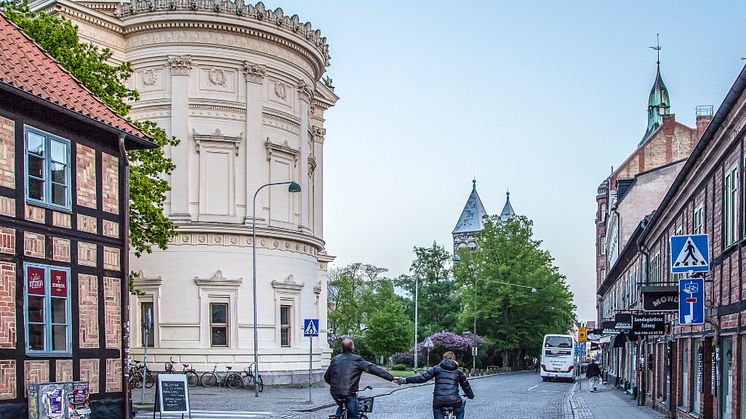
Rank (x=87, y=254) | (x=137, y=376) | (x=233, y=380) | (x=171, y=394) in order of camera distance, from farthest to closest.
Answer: (x=233, y=380) → (x=137, y=376) → (x=171, y=394) → (x=87, y=254)

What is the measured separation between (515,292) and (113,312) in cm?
7140

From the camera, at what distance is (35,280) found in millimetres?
18609

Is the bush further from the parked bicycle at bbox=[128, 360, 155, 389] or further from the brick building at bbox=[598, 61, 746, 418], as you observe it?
the brick building at bbox=[598, 61, 746, 418]

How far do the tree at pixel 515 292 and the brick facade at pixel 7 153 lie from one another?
72.1m

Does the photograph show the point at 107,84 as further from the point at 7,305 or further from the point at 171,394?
the point at 7,305

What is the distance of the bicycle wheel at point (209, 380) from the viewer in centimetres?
4019

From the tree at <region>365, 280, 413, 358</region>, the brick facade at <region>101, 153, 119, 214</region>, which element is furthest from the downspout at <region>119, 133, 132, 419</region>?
the tree at <region>365, 280, 413, 358</region>

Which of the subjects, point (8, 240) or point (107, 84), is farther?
point (107, 84)

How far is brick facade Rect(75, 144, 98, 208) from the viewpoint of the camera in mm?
20250

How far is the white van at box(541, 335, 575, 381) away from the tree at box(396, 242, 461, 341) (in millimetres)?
37789

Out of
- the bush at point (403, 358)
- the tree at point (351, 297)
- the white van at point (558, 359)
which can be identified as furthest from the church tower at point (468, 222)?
the white van at point (558, 359)

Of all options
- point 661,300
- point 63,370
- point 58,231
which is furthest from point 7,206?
point 661,300

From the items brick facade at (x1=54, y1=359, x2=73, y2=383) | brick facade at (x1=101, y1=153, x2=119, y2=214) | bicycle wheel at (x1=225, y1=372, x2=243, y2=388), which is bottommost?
bicycle wheel at (x1=225, y1=372, x2=243, y2=388)

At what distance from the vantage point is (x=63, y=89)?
66.8 feet
